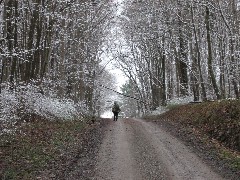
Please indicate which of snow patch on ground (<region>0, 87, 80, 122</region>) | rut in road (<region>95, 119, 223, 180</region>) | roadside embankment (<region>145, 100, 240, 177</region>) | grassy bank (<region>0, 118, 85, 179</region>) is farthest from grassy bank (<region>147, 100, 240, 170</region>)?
snow patch on ground (<region>0, 87, 80, 122</region>)

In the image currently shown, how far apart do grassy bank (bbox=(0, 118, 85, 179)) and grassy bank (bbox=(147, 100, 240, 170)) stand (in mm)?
5727

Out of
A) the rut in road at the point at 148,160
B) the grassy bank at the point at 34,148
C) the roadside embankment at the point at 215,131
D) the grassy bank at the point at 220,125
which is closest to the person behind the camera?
the grassy bank at the point at 34,148

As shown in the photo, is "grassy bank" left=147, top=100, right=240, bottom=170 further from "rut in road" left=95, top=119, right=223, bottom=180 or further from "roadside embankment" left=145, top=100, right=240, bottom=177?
"rut in road" left=95, top=119, right=223, bottom=180

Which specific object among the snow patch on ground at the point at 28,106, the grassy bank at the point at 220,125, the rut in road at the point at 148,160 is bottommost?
the rut in road at the point at 148,160

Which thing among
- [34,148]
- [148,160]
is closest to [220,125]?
[148,160]

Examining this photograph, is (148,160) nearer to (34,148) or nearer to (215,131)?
(34,148)

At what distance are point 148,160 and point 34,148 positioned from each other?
3.91 meters

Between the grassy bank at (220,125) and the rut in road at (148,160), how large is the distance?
4.20 feet

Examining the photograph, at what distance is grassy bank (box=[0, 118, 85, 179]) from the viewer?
9.86 meters

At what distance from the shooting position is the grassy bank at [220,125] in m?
13.7

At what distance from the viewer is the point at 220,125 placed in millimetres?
16125

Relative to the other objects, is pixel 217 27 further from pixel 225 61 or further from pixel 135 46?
pixel 135 46

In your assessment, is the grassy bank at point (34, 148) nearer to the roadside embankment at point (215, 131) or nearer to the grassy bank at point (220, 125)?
the roadside embankment at point (215, 131)

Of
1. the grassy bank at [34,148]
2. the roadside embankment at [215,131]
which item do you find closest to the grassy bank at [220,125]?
the roadside embankment at [215,131]
